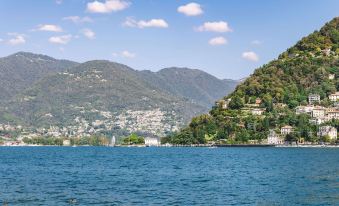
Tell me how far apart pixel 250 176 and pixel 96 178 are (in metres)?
19.4

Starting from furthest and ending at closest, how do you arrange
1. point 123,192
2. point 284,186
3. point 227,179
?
point 227,179 → point 284,186 → point 123,192

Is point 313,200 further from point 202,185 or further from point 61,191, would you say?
point 61,191

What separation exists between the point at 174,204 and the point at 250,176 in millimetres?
28133

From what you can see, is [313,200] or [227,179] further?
[227,179]

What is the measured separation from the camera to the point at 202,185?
6022 centimetres

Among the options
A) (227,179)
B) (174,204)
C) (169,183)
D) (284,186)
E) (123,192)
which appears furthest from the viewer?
(227,179)

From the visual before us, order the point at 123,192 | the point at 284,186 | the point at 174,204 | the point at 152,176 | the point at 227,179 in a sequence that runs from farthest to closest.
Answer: the point at 152,176 → the point at 227,179 → the point at 284,186 → the point at 123,192 → the point at 174,204

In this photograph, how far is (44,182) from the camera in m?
63.2

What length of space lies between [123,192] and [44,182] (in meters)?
13.9

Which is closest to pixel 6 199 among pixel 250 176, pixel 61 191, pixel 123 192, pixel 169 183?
pixel 61 191

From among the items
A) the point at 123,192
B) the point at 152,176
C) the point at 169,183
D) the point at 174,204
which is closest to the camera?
the point at 174,204

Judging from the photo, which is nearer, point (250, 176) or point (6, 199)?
point (6, 199)

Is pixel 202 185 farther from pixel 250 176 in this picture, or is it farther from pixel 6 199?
pixel 6 199

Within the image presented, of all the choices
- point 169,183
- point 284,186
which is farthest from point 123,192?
point 284,186
